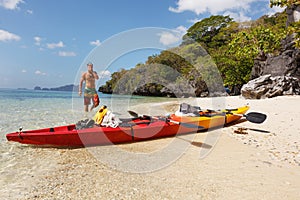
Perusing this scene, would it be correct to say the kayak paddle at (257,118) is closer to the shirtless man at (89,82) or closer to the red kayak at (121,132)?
the red kayak at (121,132)

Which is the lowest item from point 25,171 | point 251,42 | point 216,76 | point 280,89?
point 25,171

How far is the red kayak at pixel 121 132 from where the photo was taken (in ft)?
12.7

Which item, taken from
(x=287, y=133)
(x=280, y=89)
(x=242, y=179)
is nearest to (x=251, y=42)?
(x=280, y=89)

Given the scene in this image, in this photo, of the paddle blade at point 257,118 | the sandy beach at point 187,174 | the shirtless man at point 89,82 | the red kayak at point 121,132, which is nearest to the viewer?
the sandy beach at point 187,174

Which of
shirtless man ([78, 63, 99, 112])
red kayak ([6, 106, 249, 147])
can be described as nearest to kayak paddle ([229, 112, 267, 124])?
red kayak ([6, 106, 249, 147])

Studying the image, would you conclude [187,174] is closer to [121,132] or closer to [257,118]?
[121,132]

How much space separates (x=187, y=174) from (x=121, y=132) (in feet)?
6.15

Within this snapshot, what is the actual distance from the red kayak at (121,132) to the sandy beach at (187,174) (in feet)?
0.61

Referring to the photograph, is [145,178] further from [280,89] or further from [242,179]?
[280,89]

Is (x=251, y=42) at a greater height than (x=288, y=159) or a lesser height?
greater

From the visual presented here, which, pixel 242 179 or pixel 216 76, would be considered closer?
pixel 242 179

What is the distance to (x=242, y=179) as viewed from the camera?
2695 mm

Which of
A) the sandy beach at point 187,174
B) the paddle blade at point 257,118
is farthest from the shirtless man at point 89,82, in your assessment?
the paddle blade at point 257,118

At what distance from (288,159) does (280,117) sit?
359 centimetres
